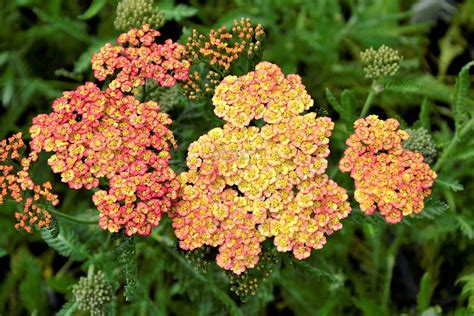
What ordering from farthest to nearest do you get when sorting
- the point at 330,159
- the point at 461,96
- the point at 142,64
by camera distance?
the point at 330,159 < the point at 461,96 < the point at 142,64

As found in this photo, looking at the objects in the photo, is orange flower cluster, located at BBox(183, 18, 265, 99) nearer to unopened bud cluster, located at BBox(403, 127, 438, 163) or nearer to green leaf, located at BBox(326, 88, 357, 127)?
green leaf, located at BBox(326, 88, 357, 127)

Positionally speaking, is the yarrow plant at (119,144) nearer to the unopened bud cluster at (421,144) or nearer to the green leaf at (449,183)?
the unopened bud cluster at (421,144)

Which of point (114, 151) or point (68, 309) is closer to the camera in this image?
point (114, 151)

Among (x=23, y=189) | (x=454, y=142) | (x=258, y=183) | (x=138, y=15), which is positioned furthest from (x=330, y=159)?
(x=23, y=189)

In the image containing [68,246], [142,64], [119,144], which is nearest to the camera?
[119,144]

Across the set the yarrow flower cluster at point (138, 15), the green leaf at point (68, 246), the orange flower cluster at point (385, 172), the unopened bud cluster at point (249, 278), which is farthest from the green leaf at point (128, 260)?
the yarrow flower cluster at point (138, 15)

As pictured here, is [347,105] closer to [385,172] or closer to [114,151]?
[385,172]
